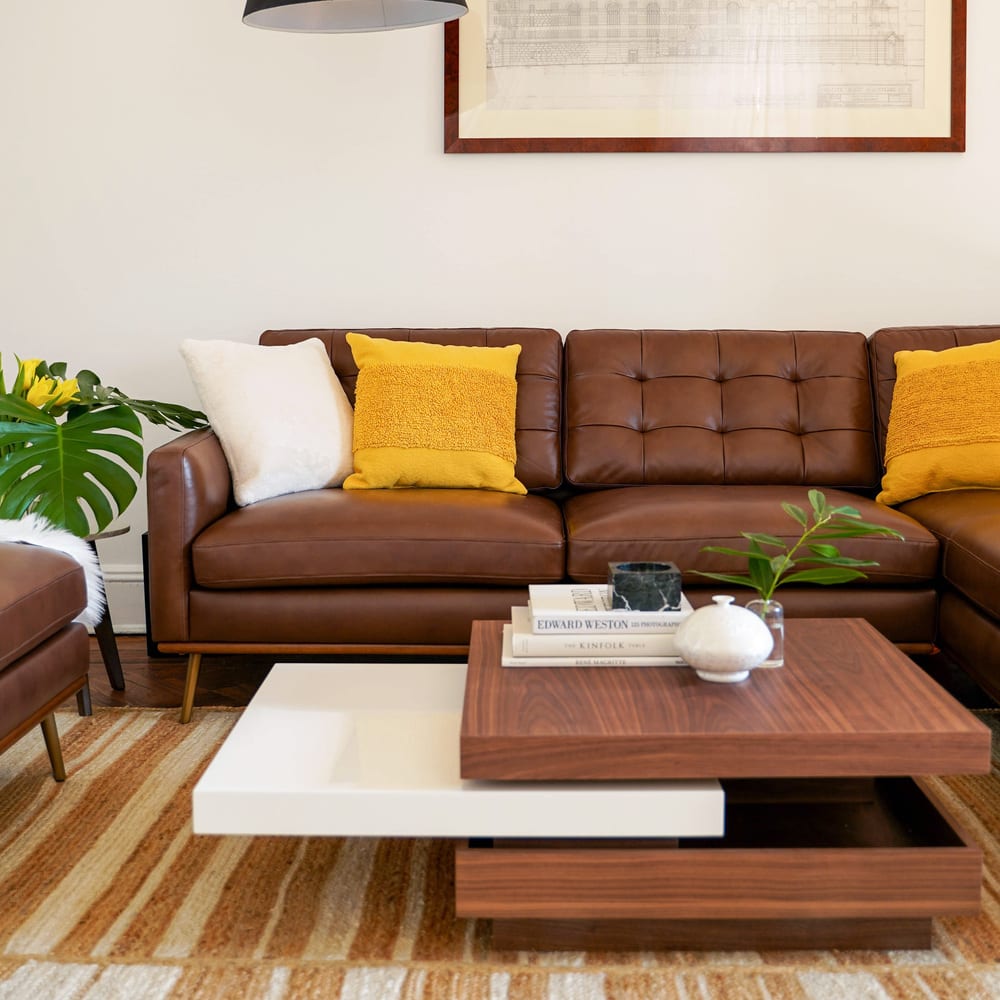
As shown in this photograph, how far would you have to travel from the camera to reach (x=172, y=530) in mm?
2527

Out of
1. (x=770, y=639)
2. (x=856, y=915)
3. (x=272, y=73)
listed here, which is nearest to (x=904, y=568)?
(x=770, y=639)

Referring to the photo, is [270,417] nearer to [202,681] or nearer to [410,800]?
[202,681]

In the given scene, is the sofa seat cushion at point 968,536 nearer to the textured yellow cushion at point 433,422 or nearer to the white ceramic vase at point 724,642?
the white ceramic vase at point 724,642

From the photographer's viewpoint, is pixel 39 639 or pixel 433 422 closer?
pixel 39 639

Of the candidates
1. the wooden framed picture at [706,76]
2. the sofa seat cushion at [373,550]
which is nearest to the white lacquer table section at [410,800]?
the sofa seat cushion at [373,550]

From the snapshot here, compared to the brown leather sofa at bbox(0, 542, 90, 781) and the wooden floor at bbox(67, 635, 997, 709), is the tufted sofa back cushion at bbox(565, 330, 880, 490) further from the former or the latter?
the brown leather sofa at bbox(0, 542, 90, 781)

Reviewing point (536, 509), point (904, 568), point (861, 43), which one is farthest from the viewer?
point (861, 43)

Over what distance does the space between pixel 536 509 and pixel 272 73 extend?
1745 mm

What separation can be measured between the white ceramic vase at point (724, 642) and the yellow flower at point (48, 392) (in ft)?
5.90

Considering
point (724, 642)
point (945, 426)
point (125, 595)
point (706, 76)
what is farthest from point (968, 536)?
point (125, 595)

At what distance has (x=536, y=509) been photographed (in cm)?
274

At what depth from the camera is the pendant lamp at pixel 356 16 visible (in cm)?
273

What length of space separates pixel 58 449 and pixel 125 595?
1.04m

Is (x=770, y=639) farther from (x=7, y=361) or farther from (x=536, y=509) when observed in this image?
(x=7, y=361)
